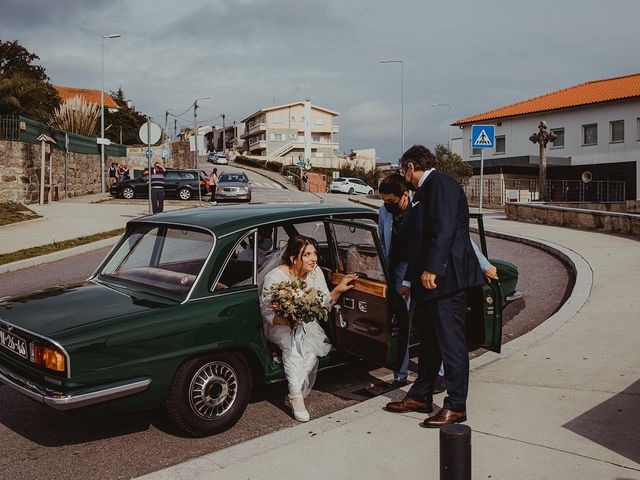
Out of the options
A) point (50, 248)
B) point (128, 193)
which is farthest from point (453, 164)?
point (50, 248)

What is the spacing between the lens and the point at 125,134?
6838cm

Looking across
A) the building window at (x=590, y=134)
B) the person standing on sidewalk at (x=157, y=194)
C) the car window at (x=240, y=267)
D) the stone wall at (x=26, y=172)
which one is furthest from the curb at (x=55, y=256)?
the building window at (x=590, y=134)

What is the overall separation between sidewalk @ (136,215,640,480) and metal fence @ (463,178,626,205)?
33.9 metres

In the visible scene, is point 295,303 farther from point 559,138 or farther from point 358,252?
point 559,138

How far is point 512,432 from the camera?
397cm

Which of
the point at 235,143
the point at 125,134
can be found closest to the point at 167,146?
the point at 125,134

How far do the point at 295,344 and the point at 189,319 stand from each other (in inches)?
33.7

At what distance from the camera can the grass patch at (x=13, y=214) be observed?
18859 mm

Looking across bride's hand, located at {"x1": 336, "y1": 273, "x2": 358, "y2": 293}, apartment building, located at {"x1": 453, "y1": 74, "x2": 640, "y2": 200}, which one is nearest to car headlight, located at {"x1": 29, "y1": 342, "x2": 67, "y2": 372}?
bride's hand, located at {"x1": 336, "y1": 273, "x2": 358, "y2": 293}

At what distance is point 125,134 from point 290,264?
223 feet

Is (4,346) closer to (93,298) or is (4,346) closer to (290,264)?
(93,298)

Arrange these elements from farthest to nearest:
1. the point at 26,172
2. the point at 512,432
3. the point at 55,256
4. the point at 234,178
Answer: the point at 234,178 < the point at 26,172 < the point at 55,256 < the point at 512,432

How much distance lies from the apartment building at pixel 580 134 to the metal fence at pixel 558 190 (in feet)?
2.34

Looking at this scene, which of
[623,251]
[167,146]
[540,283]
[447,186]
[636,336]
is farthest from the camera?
[167,146]
